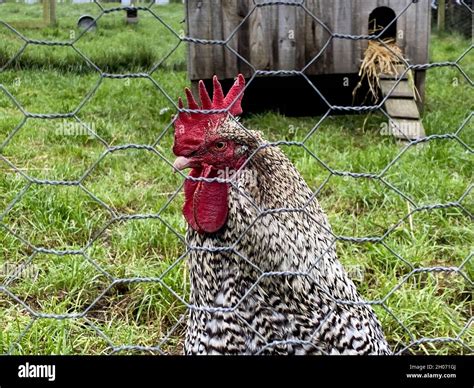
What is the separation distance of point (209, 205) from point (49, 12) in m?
2.16

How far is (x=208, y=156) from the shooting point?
141 cm

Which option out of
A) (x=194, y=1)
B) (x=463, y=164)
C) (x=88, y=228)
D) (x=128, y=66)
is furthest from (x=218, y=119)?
(x=128, y=66)

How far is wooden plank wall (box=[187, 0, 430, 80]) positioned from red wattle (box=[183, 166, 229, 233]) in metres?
2.23

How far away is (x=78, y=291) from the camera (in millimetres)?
1938

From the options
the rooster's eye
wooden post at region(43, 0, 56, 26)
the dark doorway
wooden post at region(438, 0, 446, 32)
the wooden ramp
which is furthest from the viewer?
wooden post at region(438, 0, 446, 32)

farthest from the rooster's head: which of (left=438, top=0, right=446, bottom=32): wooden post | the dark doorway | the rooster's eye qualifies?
(left=438, top=0, right=446, bottom=32): wooden post

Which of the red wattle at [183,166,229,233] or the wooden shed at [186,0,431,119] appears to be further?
the wooden shed at [186,0,431,119]

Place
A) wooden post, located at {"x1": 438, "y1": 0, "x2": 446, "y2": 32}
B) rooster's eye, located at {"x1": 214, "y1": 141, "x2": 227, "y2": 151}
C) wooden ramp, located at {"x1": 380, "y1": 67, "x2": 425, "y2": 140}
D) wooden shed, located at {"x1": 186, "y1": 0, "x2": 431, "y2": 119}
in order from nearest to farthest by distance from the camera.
A: rooster's eye, located at {"x1": 214, "y1": 141, "x2": 227, "y2": 151}
wooden ramp, located at {"x1": 380, "y1": 67, "x2": 425, "y2": 140}
wooden shed, located at {"x1": 186, "y1": 0, "x2": 431, "y2": 119}
wooden post, located at {"x1": 438, "y1": 0, "x2": 446, "y2": 32}

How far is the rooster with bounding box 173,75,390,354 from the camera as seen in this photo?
141cm

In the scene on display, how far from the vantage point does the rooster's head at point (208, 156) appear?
140 centimetres

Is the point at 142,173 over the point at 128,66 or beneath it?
beneath

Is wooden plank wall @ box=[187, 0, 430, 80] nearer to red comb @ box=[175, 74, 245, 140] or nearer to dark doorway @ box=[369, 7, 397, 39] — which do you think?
dark doorway @ box=[369, 7, 397, 39]
